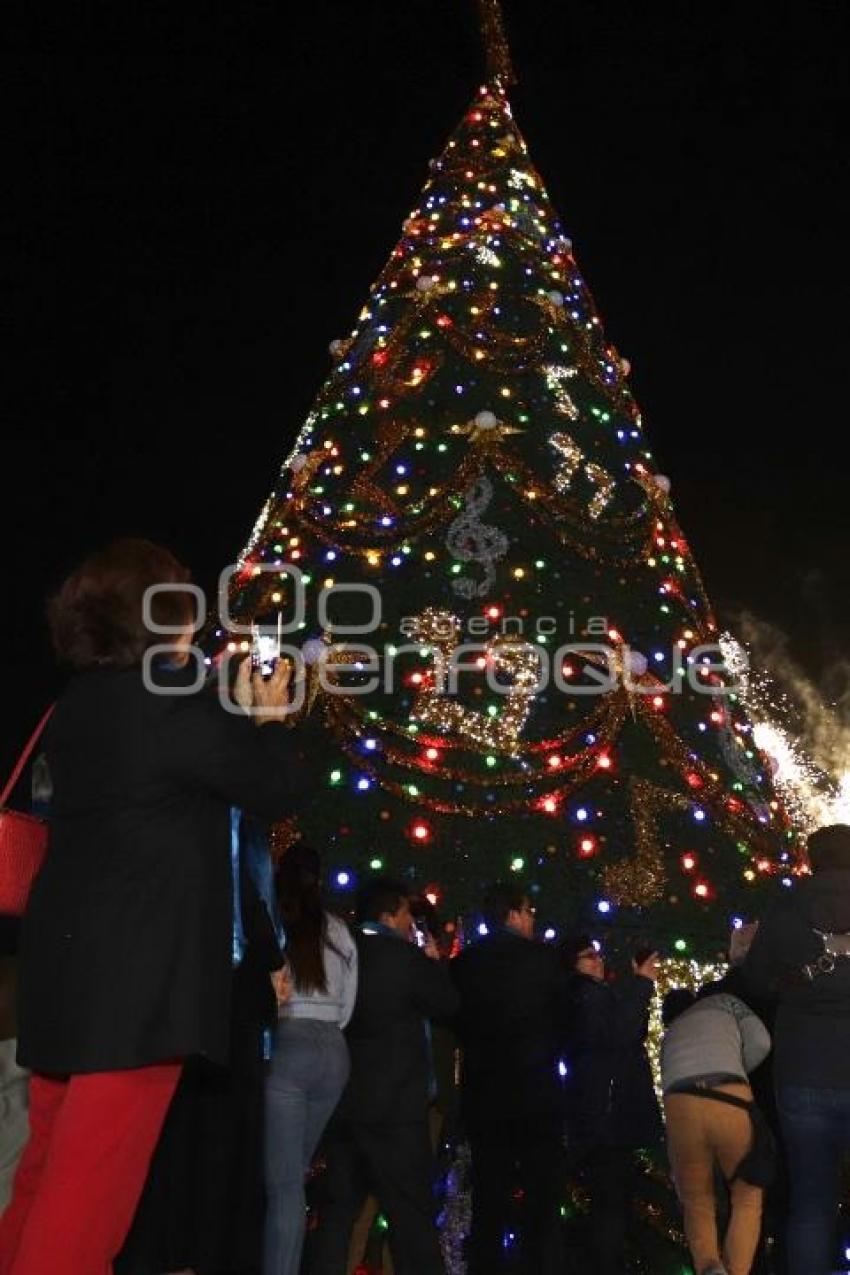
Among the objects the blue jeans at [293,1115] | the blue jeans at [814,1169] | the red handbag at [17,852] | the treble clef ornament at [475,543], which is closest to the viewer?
the red handbag at [17,852]

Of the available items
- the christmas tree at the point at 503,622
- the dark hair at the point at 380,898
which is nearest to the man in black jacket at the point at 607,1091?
the dark hair at the point at 380,898

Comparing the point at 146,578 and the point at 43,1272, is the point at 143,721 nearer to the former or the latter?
the point at 146,578

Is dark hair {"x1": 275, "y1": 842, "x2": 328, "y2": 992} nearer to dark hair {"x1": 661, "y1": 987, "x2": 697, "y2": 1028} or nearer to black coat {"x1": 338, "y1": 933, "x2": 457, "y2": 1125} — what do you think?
black coat {"x1": 338, "y1": 933, "x2": 457, "y2": 1125}

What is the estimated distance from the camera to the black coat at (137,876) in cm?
225

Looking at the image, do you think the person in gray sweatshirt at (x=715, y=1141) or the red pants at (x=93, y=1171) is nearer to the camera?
the red pants at (x=93, y=1171)

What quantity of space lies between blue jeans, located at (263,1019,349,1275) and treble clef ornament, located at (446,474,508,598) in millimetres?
3334

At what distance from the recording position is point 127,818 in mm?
2395

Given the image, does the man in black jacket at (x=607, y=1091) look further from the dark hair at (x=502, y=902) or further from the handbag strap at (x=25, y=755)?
the handbag strap at (x=25, y=755)

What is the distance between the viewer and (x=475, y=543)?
7141mm

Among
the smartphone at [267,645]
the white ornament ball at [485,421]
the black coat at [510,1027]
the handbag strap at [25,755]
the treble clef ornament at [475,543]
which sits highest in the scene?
the white ornament ball at [485,421]

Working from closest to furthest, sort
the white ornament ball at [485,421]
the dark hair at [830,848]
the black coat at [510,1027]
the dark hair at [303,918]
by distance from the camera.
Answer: the dark hair at [830,848], the dark hair at [303,918], the black coat at [510,1027], the white ornament ball at [485,421]

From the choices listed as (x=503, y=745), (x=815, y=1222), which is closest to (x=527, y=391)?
(x=503, y=745)

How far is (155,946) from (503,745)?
4287 mm

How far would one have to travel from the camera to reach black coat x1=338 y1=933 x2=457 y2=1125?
4355 millimetres
